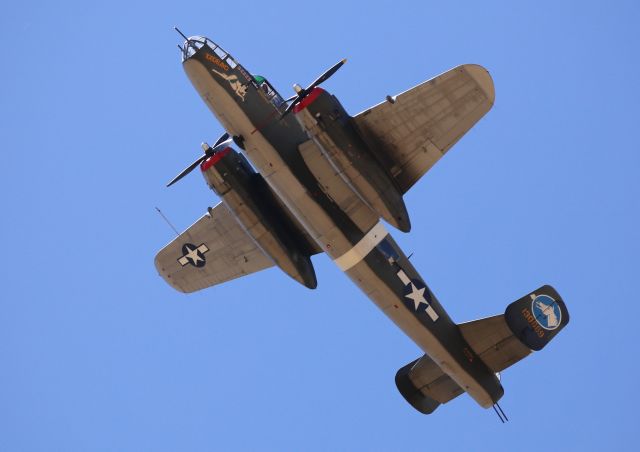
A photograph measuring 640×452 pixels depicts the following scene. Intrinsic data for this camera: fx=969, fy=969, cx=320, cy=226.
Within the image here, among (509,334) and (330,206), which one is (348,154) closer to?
(330,206)

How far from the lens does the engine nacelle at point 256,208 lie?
94.7ft

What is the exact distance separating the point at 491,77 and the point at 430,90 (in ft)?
5.54

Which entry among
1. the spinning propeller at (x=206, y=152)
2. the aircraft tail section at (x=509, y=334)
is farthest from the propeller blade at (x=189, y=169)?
the aircraft tail section at (x=509, y=334)

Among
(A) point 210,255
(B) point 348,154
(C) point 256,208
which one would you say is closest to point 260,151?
(C) point 256,208

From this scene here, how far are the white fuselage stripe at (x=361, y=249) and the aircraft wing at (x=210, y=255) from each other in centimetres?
433

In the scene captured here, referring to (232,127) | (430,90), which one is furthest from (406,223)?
(232,127)

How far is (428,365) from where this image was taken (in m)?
31.2

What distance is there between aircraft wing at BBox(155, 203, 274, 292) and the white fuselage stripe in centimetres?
433

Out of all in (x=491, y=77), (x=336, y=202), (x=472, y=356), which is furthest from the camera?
(x=472, y=356)

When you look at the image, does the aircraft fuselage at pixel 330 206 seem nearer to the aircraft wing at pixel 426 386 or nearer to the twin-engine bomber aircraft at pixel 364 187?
the twin-engine bomber aircraft at pixel 364 187

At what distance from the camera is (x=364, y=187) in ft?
88.6

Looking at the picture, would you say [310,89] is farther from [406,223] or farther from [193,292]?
[193,292]

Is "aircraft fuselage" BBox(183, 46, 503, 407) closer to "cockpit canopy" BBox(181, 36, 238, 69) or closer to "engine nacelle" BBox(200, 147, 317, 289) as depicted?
"cockpit canopy" BBox(181, 36, 238, 69)

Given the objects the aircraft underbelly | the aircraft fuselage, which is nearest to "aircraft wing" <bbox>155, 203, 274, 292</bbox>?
the aircraft fuselage
